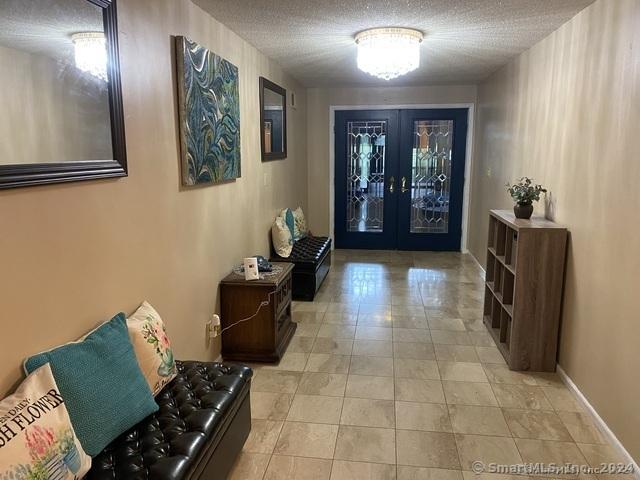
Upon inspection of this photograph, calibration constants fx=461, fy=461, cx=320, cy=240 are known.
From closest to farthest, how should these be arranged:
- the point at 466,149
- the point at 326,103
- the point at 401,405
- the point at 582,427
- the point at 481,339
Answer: the point at 582,427 < the point at 401,405 < the point at 481,339 < the point at 466,149 < the point at 326,103

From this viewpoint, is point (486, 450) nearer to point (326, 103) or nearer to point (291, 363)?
point (291, 363)

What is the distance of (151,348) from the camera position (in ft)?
6.71

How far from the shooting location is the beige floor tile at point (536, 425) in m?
2.44

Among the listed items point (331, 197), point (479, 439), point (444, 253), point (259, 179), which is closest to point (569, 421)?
point (479, 439)

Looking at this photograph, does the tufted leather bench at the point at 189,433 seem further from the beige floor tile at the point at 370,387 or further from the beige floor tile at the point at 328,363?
the beige floor tile at the point at 328,363

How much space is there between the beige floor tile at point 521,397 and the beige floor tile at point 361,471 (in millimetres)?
949

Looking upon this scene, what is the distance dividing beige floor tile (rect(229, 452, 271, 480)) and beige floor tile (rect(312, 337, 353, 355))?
1.24 m

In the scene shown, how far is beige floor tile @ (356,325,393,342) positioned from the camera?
12.1 ft

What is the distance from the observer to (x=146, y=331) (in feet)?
6.77

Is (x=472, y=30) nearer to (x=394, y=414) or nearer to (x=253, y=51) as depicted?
(x=253, y=51)

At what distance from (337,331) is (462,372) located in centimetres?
109

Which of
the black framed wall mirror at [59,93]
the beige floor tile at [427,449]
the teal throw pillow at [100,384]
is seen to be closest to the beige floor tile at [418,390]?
the beige floor tile at [427,449]

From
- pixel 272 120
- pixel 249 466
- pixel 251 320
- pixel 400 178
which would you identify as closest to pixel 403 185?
pixel 400 178

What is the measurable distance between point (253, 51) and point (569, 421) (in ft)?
11.6
